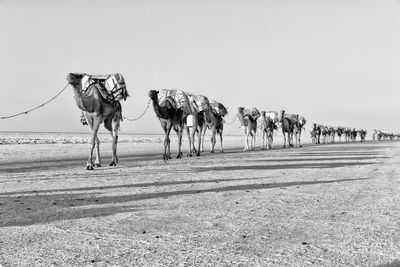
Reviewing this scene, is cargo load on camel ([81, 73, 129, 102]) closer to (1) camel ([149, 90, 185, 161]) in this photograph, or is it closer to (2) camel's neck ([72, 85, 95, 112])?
(2) camel's neck ([72, 85, 95, 112])

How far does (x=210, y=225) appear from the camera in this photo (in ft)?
22.2

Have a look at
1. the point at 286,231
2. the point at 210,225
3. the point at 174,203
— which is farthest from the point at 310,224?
the point at 174,203

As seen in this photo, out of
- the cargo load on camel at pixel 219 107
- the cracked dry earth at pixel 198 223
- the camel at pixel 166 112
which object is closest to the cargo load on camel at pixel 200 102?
the cargo load on camel at pixel 219 107

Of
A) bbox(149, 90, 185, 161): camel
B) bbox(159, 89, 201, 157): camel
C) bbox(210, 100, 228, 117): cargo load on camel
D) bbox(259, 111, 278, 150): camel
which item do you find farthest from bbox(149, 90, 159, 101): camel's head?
bbox(259, 111, 278, 150): camel

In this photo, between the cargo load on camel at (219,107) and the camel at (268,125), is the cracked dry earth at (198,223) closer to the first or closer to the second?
the cargo load on camel at (219,107)

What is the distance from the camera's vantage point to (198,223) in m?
6.92

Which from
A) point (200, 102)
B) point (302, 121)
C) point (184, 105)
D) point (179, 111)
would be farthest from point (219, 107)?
point (302, 121)

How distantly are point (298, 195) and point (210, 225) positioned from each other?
3754mm

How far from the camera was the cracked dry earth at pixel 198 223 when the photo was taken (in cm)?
504

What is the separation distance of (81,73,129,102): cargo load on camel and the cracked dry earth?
19.1ft

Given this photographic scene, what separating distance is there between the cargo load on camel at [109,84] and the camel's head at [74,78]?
153 millimetres

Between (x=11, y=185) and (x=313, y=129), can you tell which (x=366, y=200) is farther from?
(x=313, y=129)

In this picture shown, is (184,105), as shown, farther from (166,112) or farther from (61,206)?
(61,206)

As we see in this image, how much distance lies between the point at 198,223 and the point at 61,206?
284 centimetres
